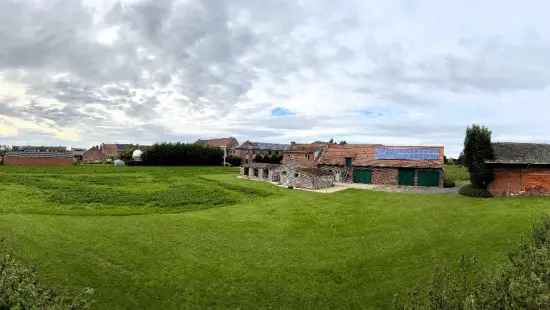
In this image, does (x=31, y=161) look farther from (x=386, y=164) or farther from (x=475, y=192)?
(x=475, y=192)

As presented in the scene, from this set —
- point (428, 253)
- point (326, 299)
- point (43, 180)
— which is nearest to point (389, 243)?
point (428, 253)

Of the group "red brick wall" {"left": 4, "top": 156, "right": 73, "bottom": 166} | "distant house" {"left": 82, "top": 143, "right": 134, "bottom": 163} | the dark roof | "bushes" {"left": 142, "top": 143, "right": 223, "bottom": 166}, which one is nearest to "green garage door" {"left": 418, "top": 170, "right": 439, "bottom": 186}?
the dark roof

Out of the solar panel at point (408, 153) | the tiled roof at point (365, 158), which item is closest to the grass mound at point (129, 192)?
the tiled roof at point (365, 158)

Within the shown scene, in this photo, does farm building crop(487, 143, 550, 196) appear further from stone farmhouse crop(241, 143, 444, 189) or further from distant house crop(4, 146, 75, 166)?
distant house crop(4, 146, 75, 166)

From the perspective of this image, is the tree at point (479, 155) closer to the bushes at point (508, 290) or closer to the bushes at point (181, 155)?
the bushes at point (508, 290)

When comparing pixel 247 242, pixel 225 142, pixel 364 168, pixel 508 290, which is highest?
pixel 225 142

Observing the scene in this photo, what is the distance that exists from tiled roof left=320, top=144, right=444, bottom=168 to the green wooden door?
2.88 ft

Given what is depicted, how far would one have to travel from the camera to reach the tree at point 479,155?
1548 inches

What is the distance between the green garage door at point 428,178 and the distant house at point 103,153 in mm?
97595

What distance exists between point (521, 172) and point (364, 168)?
18.9m

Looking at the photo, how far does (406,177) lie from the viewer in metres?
49.4

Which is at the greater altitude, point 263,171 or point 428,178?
point 263,171

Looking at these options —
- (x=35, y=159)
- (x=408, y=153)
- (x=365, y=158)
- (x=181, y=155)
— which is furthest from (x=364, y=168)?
(x=35, y=159)

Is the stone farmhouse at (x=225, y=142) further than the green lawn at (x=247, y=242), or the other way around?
the stone farmhouse at (x=225, y=142)
